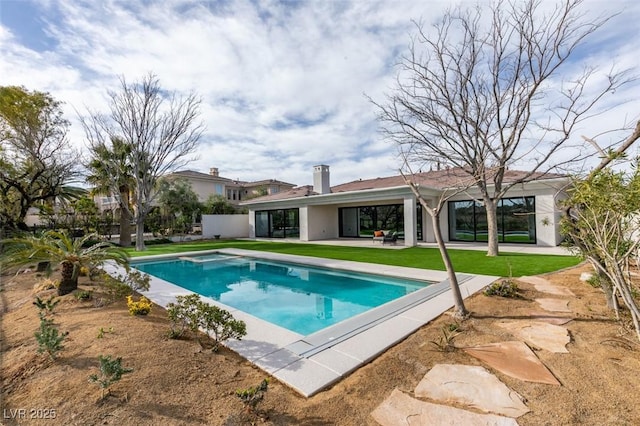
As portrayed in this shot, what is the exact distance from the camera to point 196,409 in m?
2.79

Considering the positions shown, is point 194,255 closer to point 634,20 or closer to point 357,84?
point 357,84

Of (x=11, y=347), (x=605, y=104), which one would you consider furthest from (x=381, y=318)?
(x=605, y=104)

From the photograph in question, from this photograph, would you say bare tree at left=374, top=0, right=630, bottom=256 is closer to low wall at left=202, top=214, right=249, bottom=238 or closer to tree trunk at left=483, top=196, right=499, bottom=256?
tree trunk at left=483, top=196, right=499, bottom=256

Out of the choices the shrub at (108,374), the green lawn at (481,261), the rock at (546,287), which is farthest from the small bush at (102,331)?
the green lawn at (481,261)

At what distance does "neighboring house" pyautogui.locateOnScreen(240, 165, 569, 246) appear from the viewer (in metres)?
15.2

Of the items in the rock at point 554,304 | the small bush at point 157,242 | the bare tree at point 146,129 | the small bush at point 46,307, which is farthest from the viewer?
the small bush at point 157,242

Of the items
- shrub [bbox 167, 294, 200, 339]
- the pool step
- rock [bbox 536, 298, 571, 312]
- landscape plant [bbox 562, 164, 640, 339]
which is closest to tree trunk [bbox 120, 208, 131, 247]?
shrub [bbox 167, 294, 200, 339]

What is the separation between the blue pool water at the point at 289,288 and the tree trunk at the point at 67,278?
10.9ft

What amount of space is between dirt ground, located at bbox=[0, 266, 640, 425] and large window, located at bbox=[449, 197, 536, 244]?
41.6 ft

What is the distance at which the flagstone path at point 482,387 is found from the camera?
2.78 metres

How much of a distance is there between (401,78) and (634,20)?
7.25 m

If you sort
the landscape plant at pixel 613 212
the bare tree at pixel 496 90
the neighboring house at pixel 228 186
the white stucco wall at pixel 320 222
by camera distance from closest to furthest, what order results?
the landscape plant at pixel 613 212 < the bare tree at pixel 496 90 < the white stucco wall at pixel 320 222 < the neighboring house at pixel 228 186

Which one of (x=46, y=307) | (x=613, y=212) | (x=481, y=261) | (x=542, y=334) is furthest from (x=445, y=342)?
(x=481, y=261)

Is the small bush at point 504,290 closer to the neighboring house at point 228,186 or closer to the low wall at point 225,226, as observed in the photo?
the low wall at point 225,226
